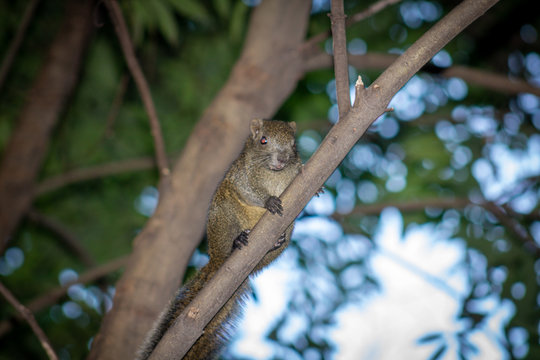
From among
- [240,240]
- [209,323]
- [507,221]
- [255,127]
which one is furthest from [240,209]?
[507,221]

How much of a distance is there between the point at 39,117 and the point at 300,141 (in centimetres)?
234

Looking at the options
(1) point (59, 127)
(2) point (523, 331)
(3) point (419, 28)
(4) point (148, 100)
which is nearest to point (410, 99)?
(3) point (419, 28)

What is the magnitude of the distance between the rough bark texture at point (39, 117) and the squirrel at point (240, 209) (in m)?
1.86

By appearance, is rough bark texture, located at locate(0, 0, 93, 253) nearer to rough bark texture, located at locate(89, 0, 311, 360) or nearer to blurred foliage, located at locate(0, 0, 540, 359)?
blurred foliage, located at locate(0, 0, 540, 359)

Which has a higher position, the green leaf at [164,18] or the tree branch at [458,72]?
the tree branch at [458,72]

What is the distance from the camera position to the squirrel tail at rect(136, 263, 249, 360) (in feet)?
8.75

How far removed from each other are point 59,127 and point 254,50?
8.57ft

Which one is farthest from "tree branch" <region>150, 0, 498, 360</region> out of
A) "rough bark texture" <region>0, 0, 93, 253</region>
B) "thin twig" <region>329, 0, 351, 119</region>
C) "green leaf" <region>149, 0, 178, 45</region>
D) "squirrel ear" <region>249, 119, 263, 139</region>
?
"rough bark texture" <region>0, 0, 93, 253</region>

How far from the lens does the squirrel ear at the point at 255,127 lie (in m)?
3.31

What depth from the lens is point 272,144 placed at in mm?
3188

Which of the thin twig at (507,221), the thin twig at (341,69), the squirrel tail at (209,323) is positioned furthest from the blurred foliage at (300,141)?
the thin twig at (341,69)

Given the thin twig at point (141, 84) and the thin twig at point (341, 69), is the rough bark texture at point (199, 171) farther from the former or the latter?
the thin twig at point (341, 69)

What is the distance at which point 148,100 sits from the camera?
11.0ft

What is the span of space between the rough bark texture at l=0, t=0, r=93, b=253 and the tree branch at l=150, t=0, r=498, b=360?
2.60 metres
